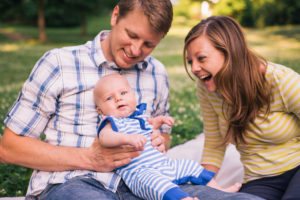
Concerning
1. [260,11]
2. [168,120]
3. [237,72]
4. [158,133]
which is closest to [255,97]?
[237,72]

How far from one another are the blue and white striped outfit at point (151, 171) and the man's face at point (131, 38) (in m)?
0.41

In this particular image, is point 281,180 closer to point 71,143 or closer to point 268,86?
point 268,86

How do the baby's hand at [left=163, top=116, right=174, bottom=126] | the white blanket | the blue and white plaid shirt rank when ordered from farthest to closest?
the white blanket → the baby's hand at [left=163, top=116, right=174, bottom=126] → the blue and white plaid shirt

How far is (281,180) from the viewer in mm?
2559

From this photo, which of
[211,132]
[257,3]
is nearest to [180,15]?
[257,3]

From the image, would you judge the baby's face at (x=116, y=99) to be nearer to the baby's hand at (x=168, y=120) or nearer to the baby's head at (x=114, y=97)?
the baby's head at (x=114, y=97)

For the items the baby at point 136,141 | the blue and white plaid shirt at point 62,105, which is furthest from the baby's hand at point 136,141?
the blue and white plaid shirt at point 62,105

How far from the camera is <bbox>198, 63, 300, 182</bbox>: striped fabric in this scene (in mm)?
2449

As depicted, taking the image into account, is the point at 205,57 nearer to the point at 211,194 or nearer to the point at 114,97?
the point at 114,97

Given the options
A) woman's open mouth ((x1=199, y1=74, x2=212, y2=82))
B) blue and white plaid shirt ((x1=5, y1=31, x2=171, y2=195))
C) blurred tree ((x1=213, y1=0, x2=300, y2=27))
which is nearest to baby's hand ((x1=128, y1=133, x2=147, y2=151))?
blue and white plaid shirt ((x1=5, y1=31, x2=171, y2=195))

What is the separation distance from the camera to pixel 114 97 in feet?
7.82

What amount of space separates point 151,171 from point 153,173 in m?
0.03

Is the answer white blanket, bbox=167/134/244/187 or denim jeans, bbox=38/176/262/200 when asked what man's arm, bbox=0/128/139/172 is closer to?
denim jeans, bbox=38/176/262/200

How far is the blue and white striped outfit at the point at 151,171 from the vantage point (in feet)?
6.51
